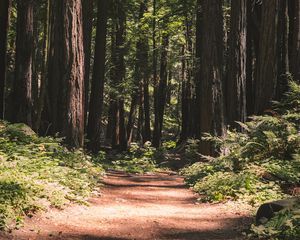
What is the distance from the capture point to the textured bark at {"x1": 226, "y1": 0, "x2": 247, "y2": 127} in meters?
13.5

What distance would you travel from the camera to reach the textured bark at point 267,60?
11.9m

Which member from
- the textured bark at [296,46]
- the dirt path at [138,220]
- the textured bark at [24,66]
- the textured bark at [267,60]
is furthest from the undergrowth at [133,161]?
the textured bark at [296,46]

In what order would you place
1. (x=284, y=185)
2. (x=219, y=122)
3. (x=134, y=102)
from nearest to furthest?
(x=284, y=185)
(x=219, y=122)
(x=134, y=102)

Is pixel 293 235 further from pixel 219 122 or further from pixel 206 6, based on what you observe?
pixel 206 6

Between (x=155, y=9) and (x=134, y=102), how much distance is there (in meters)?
6.57

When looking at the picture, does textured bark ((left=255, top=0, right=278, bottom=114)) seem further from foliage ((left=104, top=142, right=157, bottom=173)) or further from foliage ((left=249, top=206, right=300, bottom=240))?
foliage ((left=249, top=206, right=300, bottom=240))

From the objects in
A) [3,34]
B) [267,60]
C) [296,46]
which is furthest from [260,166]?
[3,34]

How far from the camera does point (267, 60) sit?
12016mm

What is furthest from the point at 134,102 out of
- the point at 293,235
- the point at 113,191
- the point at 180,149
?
the point at 293,235

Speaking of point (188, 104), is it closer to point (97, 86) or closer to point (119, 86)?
point (119, 86)

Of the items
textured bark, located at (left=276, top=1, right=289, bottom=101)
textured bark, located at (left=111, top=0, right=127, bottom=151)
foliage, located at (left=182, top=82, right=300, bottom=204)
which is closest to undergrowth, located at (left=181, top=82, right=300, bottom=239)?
foliage, located at (left=182, top=82, right=300, bottom=204)

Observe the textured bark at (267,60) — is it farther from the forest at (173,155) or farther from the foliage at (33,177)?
the foliage at (33,177)

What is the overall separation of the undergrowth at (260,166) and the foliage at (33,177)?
2.73 m

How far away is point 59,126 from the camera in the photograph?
11.9 meters
